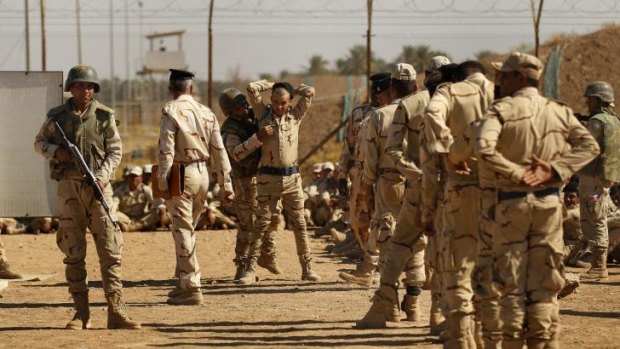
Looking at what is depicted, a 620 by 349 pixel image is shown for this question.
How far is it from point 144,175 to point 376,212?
1204 cm

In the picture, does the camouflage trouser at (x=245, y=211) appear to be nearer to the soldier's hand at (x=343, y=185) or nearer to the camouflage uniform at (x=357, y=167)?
the soldier's hand at (x=343, y=185)

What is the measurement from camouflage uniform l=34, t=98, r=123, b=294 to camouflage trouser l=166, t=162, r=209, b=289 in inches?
47.1

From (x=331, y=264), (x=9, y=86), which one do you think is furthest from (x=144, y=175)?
(x=331, y=264)

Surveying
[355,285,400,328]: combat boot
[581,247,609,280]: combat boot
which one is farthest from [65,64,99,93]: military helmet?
[581,247,609,280]: combat boot

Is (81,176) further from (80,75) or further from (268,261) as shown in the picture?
(268,261)

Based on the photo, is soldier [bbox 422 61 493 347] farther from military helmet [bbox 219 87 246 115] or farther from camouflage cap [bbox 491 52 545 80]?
military helmet [bbox 219 87 246 115]

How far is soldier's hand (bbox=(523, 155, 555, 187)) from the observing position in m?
7.84

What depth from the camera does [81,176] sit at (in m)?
10.4

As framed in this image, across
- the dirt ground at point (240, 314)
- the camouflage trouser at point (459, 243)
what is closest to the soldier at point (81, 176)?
the dirt ground at point (240, 314)

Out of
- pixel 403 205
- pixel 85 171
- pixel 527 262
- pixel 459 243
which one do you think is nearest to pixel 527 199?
pixel 527 262

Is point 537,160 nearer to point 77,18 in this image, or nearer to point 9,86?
point 9,86

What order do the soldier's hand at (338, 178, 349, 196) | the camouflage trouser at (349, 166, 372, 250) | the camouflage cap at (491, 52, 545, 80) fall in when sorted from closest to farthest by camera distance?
the camouflage cap at (491, 52, 545, 80)
the camouflage trouser at (349, 166, 372, 250)
the soldier's hand at (338, 178, 349, 196)

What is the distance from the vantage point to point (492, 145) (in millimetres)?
7867

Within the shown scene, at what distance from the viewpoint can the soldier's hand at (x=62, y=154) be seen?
10.3 m
